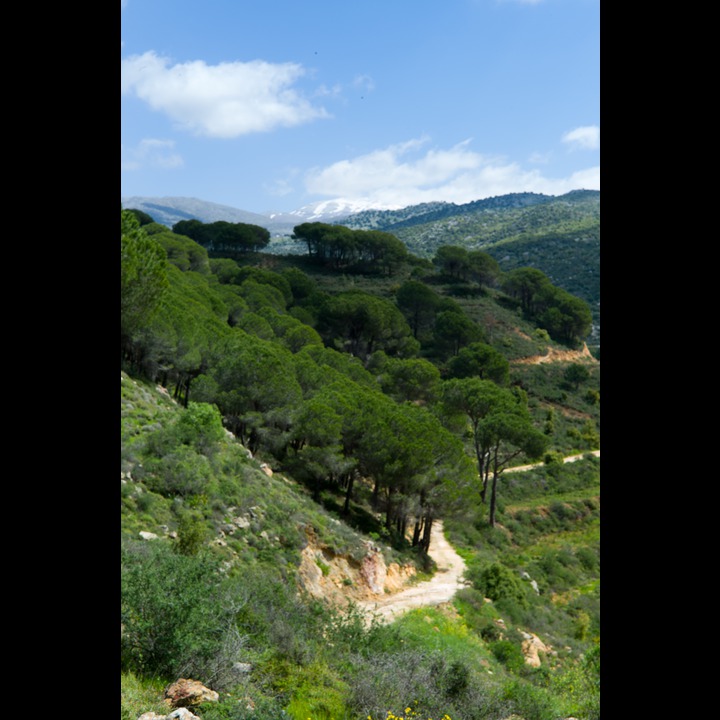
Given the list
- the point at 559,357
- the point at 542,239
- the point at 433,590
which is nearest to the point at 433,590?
the point at 433,590

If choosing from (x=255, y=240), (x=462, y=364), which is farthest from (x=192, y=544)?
(x=255, y=240)

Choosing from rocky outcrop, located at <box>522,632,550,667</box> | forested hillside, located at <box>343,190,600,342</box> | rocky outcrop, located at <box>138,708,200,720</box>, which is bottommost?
rocky outcrop, located at <box>522,632,550,667</box>

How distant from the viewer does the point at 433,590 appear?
57.9 feet

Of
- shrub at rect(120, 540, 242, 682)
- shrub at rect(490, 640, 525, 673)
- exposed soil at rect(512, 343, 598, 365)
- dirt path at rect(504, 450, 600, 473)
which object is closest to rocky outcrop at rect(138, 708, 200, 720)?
shrub at rect(120, 540, 242, 682)

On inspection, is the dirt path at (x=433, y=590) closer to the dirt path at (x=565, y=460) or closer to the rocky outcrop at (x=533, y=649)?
the rocky outcrop at (x=533, y=649)

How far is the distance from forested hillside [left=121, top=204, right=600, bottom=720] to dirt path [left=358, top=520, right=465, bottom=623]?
56 cm

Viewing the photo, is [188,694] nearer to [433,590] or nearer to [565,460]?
[433,590]

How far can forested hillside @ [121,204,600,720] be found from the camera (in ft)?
20.8

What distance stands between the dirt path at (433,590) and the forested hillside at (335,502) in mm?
559

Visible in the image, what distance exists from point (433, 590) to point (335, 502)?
16.1 feet

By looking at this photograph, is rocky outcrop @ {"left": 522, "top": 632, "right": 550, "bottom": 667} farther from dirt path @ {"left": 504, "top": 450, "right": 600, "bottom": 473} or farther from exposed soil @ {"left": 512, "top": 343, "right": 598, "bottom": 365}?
exposed soil @ {"left": 512, "top": 343, "right": 598, "bottom": 365}

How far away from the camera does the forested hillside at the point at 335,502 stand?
6332mm

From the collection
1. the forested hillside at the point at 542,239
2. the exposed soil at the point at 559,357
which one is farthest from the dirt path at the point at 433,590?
the forested hillside at the point at 542,239
